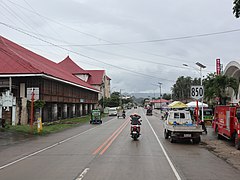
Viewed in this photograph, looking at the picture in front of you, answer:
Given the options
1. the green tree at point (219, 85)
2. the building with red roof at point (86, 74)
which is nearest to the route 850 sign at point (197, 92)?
the green tree at point (219, 85)

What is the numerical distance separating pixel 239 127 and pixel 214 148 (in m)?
1.77

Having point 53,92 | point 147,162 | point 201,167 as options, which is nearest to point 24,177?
point 147,162

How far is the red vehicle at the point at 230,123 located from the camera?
15767mm

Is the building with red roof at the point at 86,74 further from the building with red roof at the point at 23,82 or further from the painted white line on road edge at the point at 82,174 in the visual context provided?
the painted white line on road edge at the point at 82,174

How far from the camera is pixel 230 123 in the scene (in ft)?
56.3

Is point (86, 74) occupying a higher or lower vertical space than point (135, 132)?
higher

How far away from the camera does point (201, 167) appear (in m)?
10.4

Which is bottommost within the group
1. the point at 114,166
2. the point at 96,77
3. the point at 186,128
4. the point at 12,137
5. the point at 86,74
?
the point at 12,137

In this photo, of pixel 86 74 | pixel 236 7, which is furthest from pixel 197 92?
pixel 86 74

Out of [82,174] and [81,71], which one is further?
[81,71]

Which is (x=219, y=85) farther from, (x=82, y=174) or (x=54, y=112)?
(x=82, y=174)

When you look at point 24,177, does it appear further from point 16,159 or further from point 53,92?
point 53,92

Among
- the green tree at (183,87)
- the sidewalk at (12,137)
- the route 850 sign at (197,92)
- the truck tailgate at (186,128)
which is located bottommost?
the sidewalk at (12,137)

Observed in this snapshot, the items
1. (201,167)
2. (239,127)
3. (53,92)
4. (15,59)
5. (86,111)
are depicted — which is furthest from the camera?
(86,111)
